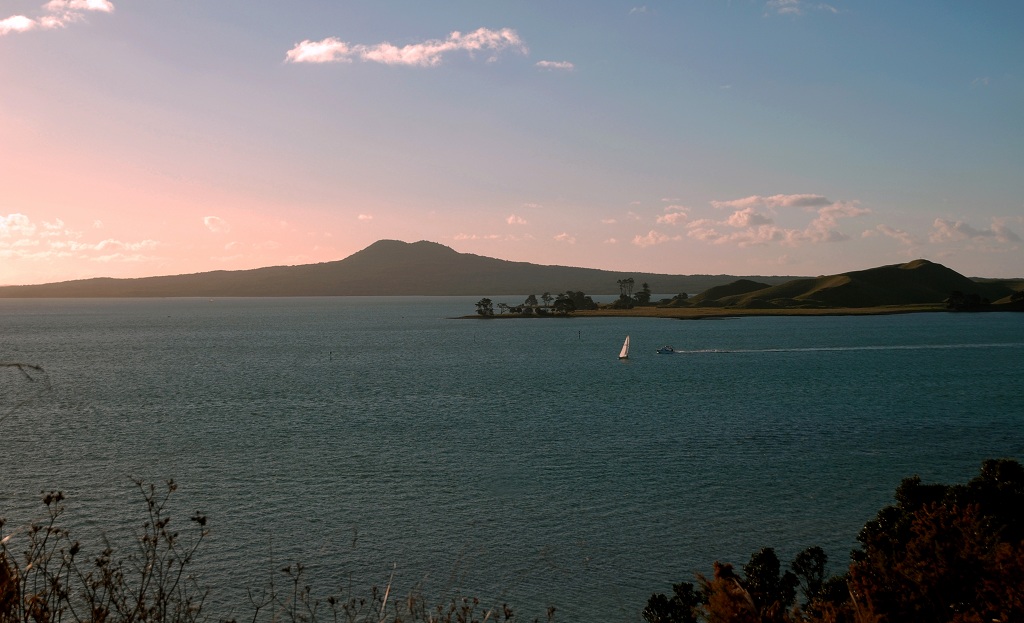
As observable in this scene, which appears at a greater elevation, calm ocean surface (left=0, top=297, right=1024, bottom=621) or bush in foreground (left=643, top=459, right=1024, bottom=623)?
bush in foreground (left=643, top=459, right=1024, bottom=623)

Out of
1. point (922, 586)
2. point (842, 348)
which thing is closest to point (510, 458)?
point (922, 586)

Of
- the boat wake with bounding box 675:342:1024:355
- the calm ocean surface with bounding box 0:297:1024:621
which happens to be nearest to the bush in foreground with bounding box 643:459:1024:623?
the calm ocean surface with bounding box 0:297:1024:621

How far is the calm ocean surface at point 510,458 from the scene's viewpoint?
28.6 meters

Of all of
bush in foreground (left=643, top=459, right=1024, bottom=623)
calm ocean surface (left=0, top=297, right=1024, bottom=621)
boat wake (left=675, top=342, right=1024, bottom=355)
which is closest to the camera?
bush in foreground (left=643, top=459, right=1024, bottom=623)

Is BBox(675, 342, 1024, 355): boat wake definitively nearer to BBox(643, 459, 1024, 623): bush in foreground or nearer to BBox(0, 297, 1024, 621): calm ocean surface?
BBox(0, 297, 1024, 621): calm ocean surface

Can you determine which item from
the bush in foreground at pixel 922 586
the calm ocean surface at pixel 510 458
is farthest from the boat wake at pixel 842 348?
the bush in foreground at pixel 922 586

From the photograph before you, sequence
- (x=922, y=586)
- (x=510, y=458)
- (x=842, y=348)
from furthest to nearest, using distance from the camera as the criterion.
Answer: (x=842, y=348)
(x=510, y=458)
(x=922, y=586)

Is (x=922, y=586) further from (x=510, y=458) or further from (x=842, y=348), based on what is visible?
(x=842, y=348)

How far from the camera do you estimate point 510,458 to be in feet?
148

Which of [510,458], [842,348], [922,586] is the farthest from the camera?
[842,348]

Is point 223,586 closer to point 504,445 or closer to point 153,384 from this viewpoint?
point 504,445

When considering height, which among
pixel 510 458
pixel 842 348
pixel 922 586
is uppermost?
pixel 922 586

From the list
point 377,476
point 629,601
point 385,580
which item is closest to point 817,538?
point 629,601

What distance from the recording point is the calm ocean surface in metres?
28.6
